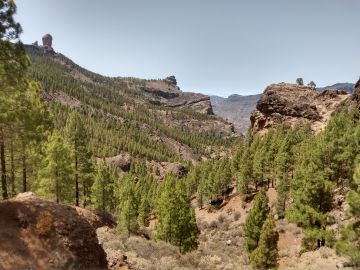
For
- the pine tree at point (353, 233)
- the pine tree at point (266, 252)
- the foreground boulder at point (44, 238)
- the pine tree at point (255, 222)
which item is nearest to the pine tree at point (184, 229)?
the pine tree at point (255, 222)

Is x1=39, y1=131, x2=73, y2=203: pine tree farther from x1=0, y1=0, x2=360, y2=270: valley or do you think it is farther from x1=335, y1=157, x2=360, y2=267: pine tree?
x1=335, y1=157, x2=360, y2=267: pine tree

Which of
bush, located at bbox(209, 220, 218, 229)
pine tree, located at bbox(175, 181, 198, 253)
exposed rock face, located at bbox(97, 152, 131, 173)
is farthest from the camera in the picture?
exposed rock face, located at bbox(97, 152, 131, 173)

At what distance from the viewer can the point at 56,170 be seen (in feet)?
109

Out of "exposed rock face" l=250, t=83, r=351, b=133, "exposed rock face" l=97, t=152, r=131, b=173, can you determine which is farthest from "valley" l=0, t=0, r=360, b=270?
"exposed rock face" l=97, t=152, r=131, b=173

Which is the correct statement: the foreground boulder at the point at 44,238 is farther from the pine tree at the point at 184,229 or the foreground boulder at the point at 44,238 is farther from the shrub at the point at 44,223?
the pine tree at the point at 184,229

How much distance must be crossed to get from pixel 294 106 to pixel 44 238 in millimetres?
105002

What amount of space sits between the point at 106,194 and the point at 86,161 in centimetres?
1446

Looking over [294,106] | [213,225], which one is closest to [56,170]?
[213,225]

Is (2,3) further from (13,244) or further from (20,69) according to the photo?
(13,244)

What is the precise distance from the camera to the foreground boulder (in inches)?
593

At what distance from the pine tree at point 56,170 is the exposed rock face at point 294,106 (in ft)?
273

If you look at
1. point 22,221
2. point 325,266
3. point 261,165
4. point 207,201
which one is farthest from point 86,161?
point 207,201

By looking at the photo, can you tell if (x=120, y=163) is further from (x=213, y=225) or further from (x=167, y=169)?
(x=213, y=225)

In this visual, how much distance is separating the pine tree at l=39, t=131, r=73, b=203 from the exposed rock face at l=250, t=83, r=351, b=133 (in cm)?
8318
